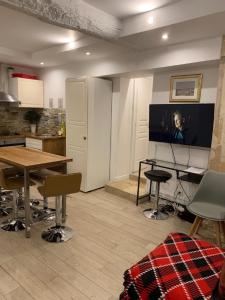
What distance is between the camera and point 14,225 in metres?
3.10

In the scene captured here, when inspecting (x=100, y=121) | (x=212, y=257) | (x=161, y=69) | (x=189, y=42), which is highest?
(x=189, y=42)

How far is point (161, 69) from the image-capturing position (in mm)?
3639

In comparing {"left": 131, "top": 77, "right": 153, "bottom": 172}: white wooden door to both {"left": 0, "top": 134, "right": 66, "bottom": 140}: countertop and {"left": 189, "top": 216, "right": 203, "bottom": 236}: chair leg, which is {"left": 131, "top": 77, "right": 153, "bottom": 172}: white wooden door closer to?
{"left": 0, "top": 134, "right": 66, "bottom": 140}: countertop

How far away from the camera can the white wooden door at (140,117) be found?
16.3ft

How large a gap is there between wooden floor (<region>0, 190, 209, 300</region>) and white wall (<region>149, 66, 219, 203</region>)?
0.62 metres

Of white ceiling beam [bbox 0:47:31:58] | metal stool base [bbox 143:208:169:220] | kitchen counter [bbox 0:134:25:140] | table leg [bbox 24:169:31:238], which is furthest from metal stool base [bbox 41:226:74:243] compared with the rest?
white ceiling beam [bbox 0:47:31:58]

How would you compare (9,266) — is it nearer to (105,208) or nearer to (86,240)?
(86,240)

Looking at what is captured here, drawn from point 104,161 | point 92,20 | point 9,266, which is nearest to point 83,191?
point 104,161

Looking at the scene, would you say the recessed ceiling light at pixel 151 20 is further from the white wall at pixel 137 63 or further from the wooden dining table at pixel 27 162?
the wooden dining table at pixel 27 162

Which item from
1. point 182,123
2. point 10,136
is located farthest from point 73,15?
point 10,136

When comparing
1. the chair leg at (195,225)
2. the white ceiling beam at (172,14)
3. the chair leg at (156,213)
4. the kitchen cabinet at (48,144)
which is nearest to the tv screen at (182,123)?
the chair leg at (156,213)

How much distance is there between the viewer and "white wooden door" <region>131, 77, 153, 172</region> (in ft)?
16.3

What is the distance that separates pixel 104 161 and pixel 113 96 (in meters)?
1.27

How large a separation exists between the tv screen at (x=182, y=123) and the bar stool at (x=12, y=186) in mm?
2117
